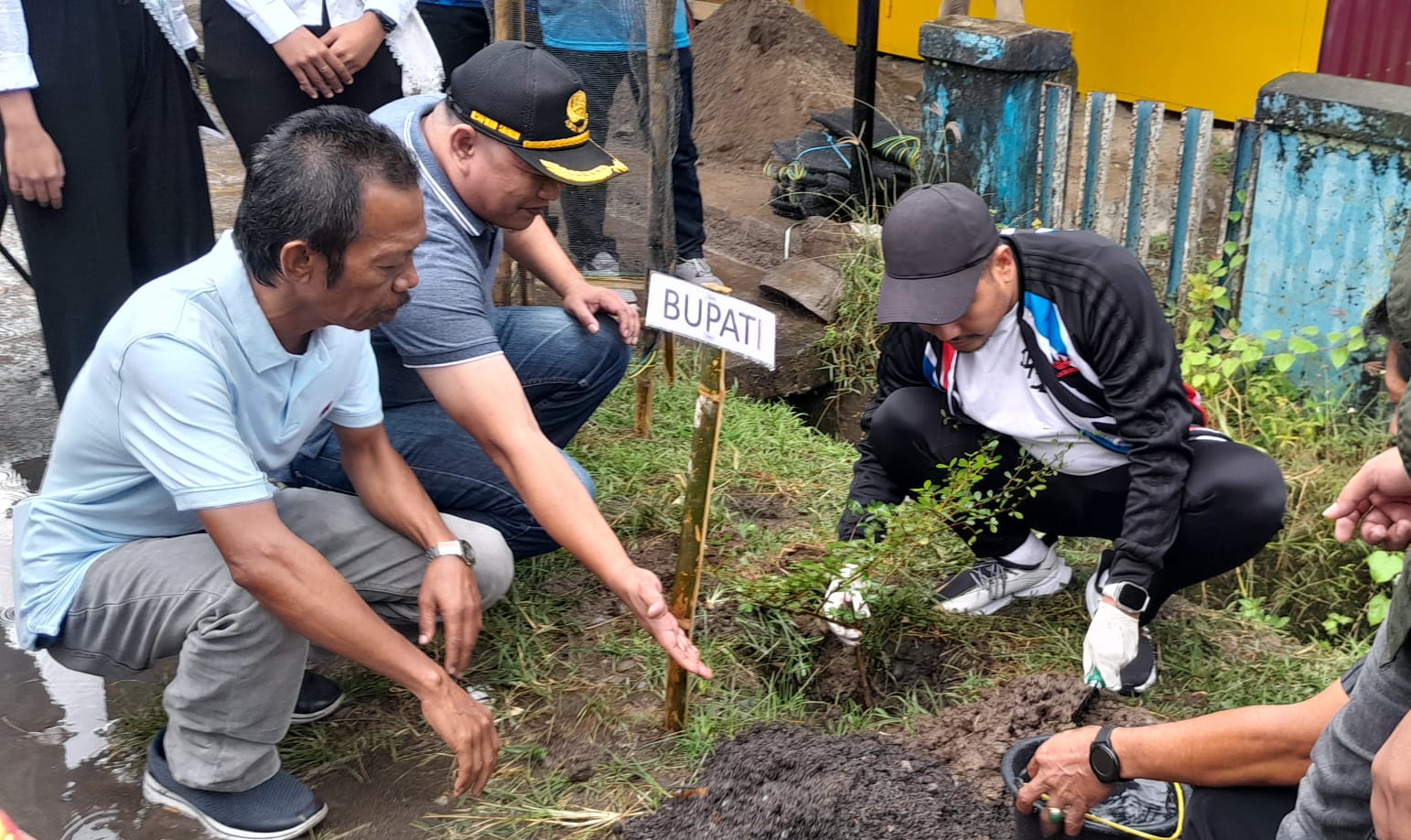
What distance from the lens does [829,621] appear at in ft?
9.42

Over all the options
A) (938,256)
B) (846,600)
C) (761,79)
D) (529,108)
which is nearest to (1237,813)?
(846,600)

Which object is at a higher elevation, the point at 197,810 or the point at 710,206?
the point at 710,206

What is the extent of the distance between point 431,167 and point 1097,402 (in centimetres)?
164

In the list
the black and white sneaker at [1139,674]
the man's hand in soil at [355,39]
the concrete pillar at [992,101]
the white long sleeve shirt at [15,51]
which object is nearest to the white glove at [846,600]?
the black and white sneaker at [1139,674]

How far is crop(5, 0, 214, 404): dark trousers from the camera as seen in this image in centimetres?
322

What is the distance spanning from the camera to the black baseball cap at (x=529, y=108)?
269 centimetres

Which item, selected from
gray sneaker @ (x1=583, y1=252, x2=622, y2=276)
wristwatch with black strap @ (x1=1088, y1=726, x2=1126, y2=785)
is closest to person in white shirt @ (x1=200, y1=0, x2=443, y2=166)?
gray sneaker @ (x1=583, y1=252, x2=622, y2=276)

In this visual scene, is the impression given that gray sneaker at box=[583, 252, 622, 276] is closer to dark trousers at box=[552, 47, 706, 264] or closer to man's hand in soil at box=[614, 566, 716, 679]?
dark trousers at box=[552, 47, 706, 264]

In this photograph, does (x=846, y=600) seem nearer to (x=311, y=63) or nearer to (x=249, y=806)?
(x=249, y=806)

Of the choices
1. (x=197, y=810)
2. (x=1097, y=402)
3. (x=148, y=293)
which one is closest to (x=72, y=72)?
(x=148, y=293)

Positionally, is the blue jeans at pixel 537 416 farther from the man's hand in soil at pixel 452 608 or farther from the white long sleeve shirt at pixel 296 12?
the white long sleeve shirt at pixel 296 12

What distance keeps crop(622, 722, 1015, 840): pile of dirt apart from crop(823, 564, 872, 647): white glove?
12.8 inches

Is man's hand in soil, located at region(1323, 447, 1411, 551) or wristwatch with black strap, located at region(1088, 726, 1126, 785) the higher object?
man's hand in soil, located at region(1323, 447, 1411, 551)

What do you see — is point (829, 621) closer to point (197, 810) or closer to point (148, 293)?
point (197, 810)
